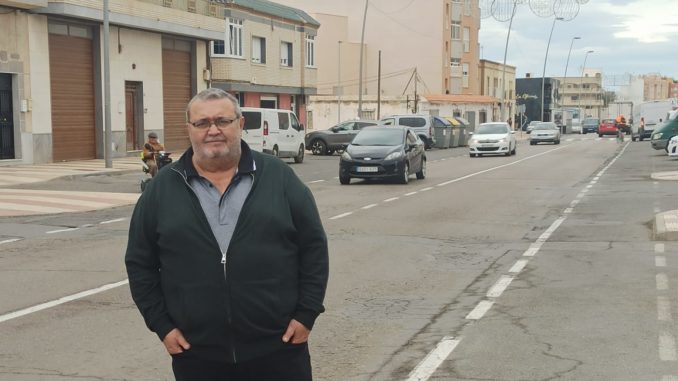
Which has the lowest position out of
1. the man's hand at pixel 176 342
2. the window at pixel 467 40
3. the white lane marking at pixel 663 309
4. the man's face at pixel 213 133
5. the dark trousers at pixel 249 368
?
the white lane marking at pixel 663 309

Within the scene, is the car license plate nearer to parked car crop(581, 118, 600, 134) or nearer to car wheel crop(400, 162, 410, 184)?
car wheel crop(400, 162, 410, 184)

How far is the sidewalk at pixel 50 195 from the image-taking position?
1647 centimetres

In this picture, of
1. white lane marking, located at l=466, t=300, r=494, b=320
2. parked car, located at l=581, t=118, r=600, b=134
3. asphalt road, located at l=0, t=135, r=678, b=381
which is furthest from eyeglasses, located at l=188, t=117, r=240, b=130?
parked car, located at l=581, t=118, r=600, b=134

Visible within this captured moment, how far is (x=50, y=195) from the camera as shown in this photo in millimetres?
18953

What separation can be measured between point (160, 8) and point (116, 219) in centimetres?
2047

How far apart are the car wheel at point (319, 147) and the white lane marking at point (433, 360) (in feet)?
110

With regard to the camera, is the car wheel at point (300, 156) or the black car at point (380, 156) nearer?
the black car at point (380, 156)

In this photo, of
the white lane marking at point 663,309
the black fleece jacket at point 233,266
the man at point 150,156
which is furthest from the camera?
the man at point 150,156

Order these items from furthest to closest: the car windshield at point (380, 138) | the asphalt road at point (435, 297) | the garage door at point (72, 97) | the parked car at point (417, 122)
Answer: the parked car at point (417, 122), the garage door at point (72, 97), the car windshield at point (380, 138), the asphalt road at point (435, 297)

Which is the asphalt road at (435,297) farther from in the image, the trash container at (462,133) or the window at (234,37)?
the trash container at (462,133)

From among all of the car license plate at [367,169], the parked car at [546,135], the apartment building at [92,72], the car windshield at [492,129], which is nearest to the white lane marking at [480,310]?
the car license plate at [367,169]

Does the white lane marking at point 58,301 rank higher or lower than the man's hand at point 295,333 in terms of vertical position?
lower

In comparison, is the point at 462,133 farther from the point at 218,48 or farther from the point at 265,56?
the point at 218,48

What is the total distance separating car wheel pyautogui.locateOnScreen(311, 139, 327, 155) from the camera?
40.1 m
